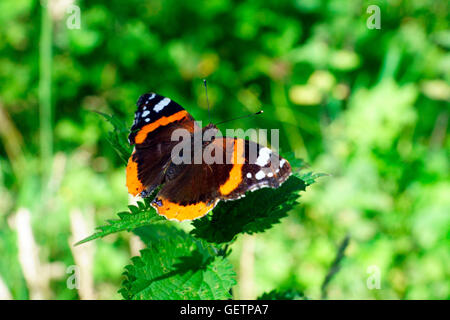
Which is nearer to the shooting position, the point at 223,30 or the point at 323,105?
the point at 323,105

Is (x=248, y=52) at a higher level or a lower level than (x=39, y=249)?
higher

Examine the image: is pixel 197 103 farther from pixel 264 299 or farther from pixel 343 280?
pixel 264 299

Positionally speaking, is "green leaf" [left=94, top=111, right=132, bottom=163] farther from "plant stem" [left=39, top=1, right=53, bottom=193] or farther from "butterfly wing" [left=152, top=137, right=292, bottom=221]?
"plant stem" [left=39, top=1, right=53, bottom=193]

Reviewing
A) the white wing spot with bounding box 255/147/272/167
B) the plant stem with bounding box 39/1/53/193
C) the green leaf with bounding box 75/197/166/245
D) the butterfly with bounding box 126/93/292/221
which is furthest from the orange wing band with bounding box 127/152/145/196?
the plant stem with bounding box 39/1/53/193

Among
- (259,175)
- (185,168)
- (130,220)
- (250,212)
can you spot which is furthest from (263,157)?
(130,220)

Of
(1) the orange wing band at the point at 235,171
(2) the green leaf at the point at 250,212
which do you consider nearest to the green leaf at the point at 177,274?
(2) the green leaf at the point at 250,212

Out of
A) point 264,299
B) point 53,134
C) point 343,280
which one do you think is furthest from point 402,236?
point 53,134
